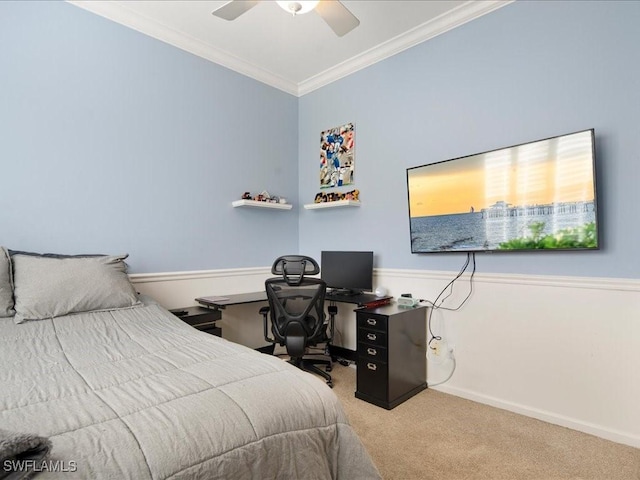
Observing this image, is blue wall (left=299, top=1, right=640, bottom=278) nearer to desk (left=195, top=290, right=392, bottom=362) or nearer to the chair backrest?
desk (left=195, top=290, right=392, bottom=362)

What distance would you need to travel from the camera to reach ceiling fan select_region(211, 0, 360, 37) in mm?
2027

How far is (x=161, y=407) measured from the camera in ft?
3.31

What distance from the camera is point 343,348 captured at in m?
3.65

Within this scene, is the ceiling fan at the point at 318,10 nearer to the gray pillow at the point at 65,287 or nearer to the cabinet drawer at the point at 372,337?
the gray pillow at the point at 65,287

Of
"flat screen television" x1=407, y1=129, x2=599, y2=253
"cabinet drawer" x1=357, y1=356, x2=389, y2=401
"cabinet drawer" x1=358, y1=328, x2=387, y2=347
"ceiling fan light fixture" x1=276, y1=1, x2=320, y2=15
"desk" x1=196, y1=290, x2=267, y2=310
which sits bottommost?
"cabinet drawer" x1=357, y1=356, x2=389, y2=401

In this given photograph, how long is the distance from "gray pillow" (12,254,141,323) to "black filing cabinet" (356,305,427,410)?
167 centimetres

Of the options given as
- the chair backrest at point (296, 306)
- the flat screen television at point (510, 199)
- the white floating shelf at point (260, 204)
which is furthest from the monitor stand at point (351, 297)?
the white floating shelf at point (260, 204)

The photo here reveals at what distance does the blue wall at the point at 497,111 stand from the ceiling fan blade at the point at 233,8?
1.65 meters

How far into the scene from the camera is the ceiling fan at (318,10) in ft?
6.65

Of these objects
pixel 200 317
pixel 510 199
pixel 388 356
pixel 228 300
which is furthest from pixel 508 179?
pixel 200 317

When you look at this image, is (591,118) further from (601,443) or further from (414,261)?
(601,443)

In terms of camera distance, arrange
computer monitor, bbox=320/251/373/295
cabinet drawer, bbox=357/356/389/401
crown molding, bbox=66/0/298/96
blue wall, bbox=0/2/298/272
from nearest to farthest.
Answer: blue wall, bbox=0/2/298/272
cabinet drawer, bbox=357/356/389/401
crown molding, bbox=66/0/298/96
computer monitor, bbox=320/251/373/295

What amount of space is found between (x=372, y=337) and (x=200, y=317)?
4.48ft

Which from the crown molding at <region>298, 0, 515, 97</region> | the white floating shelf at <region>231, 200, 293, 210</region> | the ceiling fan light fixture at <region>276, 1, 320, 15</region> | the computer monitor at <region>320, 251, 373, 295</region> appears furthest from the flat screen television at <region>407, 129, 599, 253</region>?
the ceiling fan light fixture at <region>276, 1, 320, 15</region>
